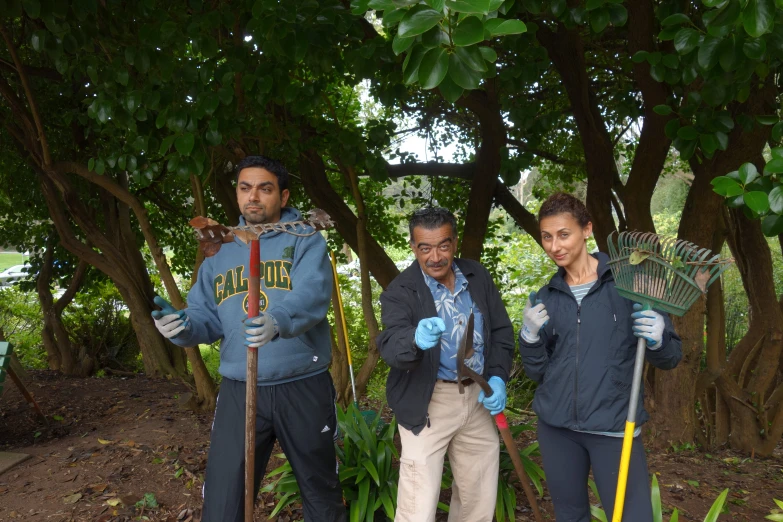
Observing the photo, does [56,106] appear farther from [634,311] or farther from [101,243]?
[634,311]

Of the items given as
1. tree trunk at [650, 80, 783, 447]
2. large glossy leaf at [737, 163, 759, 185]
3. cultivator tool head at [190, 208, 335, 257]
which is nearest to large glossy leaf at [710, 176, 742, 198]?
large glossy leaf at [737, 163, 759, 185]

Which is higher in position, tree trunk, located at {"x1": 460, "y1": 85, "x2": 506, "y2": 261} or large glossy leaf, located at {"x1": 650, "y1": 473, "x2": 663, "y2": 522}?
tree trunk, located at {"x1": 460, "y1": 85, "x2": 506, "y2": 261}

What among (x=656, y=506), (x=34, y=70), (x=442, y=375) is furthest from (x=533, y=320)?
(x=34, y=70)

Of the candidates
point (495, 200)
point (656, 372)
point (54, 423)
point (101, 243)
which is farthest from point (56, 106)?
point (656, 372)

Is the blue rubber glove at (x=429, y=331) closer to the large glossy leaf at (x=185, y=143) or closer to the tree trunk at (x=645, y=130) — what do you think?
the large glossy leaf at (x=185, y=143)

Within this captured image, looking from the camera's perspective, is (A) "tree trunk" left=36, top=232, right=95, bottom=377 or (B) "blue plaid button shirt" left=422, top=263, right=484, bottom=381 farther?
(A) "tree trunk" left=36, top=232, right=95, bottom=377

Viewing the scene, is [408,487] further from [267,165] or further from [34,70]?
[34,70]

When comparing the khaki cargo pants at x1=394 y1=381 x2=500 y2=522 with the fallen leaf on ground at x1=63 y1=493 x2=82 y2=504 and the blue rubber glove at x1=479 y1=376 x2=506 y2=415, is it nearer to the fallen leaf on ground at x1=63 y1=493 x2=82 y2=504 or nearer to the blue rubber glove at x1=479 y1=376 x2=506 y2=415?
the blue rubber glove at x1=479 y1=376 x2=506 y2=415

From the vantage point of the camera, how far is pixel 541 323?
232 centimetres

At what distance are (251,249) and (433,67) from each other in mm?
1146

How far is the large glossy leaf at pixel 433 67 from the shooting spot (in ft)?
4.69

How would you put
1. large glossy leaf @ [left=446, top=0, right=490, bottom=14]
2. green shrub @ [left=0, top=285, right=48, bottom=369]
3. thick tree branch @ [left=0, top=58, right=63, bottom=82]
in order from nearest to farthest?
large glossy leaf @ [left=446, top=0, right=490, bottom=14] → thick tree branch @ [left=0, top=58, right=63, bottom=82] → green shrub @ [left=0, top=285, right=48, bottom=369]

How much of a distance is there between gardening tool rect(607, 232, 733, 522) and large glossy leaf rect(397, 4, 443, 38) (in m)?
1.22

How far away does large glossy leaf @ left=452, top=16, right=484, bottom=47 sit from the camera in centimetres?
136
